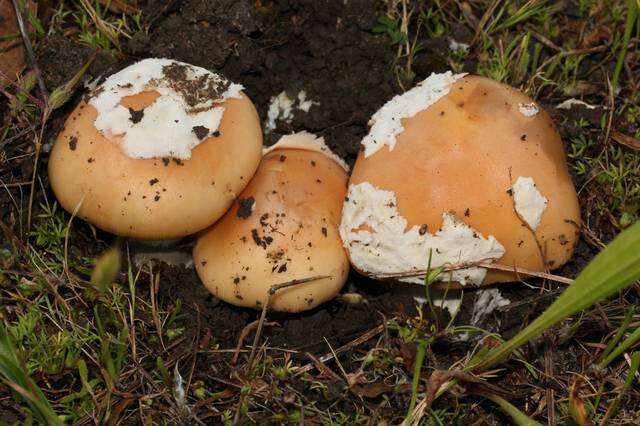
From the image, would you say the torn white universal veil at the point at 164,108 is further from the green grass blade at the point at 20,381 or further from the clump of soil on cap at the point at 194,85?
the green grass blade at the point at 20,381

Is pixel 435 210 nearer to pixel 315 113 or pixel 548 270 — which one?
pixel 548 270

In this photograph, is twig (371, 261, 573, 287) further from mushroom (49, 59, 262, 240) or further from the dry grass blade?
→ the dry grass blade

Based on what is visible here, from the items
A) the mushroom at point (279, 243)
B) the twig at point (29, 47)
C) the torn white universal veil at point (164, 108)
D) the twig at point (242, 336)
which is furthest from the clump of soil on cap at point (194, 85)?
the twig at point (242, 336)

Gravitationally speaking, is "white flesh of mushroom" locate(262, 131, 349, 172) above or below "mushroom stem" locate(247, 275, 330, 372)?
above

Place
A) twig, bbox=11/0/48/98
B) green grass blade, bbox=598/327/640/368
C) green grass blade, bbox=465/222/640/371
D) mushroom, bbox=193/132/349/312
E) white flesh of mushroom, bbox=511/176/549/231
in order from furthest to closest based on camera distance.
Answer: twig, bbox=11/0/48/98
mushroom, bbox=193/132/349/312
white flesh of mushroom, bbox=511/176/549/231
green grass blade, bbox=598/327/640/368
green grass blade, bbox=465/222/640/371

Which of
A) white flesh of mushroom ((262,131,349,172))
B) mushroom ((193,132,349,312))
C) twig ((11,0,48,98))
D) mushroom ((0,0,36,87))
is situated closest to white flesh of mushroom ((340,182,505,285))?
mushroom ((193,132,349,312))

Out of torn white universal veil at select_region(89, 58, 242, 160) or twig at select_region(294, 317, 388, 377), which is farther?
twig at select_region(294, 317, 388, 377)
